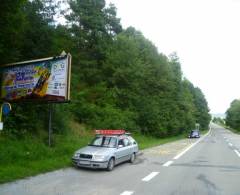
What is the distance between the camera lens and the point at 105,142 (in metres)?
16.4

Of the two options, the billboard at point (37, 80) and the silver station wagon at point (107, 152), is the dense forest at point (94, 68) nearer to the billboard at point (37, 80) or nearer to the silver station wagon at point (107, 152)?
the billboard at point (37, 80)

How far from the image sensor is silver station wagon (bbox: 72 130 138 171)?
14266mm

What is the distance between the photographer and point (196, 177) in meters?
13.5

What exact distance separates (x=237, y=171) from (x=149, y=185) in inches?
241

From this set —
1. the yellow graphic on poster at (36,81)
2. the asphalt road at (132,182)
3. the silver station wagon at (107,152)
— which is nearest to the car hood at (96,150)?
the silver station wagon at (107,152)

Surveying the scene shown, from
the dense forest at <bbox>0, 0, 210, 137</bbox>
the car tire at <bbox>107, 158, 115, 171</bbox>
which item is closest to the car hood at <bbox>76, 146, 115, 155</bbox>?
the car tire at <bbox>107, 158, 115, 171</bbox>

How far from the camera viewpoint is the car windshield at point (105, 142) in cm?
1616

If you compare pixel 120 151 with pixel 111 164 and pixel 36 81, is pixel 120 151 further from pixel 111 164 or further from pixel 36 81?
pixel 36 81

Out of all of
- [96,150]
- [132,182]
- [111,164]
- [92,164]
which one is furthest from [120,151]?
[132,182]

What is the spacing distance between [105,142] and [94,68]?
25.5 meters

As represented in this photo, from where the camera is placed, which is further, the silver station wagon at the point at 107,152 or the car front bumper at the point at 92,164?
the silver station wagon at the point at 107,152

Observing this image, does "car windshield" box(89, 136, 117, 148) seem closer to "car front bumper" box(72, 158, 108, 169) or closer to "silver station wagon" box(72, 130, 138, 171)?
"silver station wagon" box(72, 130, 138, 171)

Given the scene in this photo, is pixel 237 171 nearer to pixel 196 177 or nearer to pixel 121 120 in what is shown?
pixel 196 177

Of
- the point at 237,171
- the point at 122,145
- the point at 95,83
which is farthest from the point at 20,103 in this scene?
the point at 95,83
